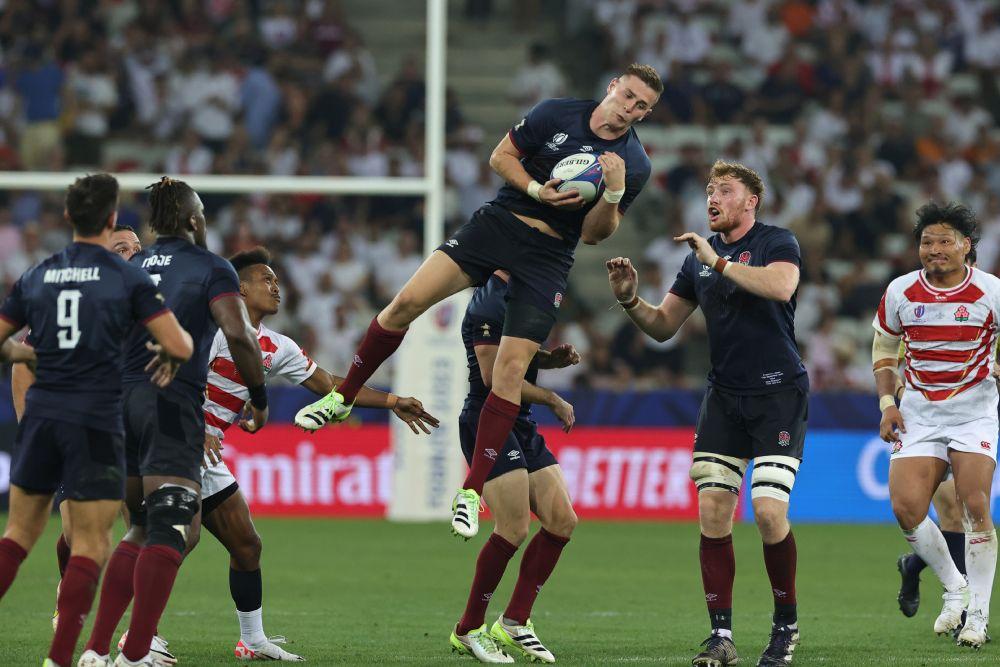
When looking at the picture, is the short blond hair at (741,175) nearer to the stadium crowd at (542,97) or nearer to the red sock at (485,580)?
the red sock at (485,580)

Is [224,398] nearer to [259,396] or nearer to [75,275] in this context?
[259,396]

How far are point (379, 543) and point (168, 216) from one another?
7.85 metres

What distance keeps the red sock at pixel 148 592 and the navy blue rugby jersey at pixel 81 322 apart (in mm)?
639

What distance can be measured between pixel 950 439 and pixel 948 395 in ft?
0.82

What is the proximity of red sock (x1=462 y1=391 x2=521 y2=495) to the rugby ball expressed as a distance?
1121mm

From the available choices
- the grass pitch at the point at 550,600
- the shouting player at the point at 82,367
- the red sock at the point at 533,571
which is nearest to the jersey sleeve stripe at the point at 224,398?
the grass pitch at the point at 550,600

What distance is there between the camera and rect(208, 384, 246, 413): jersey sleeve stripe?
812 centimetres

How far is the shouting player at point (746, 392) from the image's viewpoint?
7602 millimetres

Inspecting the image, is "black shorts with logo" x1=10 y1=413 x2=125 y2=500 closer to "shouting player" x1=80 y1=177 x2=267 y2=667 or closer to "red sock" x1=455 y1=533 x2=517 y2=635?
"shouting player" x1=80 y1=177 x2=267 y2=667

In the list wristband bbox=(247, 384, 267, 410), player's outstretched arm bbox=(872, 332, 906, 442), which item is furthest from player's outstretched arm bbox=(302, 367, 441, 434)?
player's outstretched arm bbox=(872, 332, 906, 442)

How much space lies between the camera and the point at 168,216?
7.04 meters

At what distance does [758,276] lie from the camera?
754cm

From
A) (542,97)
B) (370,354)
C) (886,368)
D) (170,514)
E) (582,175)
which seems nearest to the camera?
(170,514)

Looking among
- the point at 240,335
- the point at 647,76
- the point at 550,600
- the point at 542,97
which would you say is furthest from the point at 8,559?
the point at 542,97
